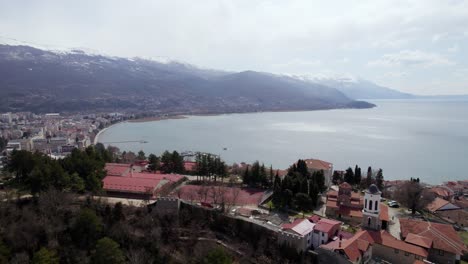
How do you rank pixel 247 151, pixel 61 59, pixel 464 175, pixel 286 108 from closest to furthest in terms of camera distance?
pixel 464 175
pixel 247 151
pixel 286 108
pixel 61 59

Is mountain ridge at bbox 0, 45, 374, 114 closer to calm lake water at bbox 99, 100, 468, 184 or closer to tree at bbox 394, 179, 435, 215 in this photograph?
calm lake water at bbox 99, 100, 468, 184

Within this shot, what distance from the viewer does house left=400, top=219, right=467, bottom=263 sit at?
15016 millimetres

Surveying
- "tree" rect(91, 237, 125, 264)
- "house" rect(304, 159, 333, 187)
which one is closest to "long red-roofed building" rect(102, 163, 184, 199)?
"tree" rect(91, 237, 125, 264)

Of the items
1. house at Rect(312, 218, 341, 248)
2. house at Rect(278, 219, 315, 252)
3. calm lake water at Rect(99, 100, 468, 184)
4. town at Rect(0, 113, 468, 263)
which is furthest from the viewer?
calm lake water at Rect(99, 100, 468, 184)

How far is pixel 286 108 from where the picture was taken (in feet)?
443

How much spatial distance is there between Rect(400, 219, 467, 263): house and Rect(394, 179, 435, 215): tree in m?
4.19

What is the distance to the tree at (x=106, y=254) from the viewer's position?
504 inches

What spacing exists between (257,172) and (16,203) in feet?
43.4

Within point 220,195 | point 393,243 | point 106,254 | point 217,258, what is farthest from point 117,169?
point 393,243

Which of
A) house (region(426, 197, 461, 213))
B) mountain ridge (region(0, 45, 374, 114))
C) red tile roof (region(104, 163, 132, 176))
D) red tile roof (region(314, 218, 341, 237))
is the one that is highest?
mountain ridge (region(0, 45, 374, 114))

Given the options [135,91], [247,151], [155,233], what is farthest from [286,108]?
[155,233]

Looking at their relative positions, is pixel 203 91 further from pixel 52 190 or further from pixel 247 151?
pixel 52 190

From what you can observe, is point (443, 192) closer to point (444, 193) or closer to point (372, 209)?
point (444, 193)

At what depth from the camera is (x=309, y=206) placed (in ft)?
62.3
